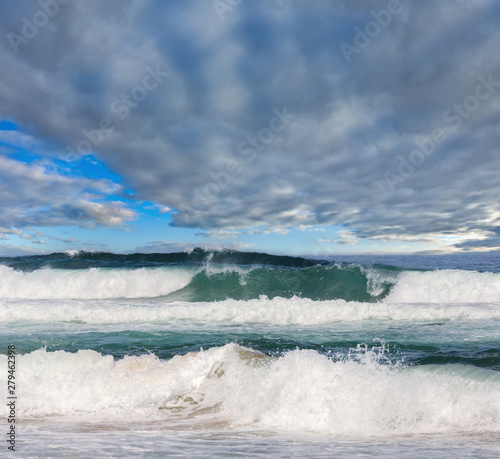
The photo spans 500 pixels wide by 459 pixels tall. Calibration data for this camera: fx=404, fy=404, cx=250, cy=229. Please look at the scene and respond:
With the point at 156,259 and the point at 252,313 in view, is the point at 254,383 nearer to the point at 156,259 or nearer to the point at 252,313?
the point at 252,313

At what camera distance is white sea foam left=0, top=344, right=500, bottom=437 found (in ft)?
15.6

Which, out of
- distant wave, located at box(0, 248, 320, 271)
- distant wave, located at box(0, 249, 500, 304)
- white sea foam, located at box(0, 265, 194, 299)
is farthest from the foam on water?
distant wave, located at box(0, 248, 320, 271)

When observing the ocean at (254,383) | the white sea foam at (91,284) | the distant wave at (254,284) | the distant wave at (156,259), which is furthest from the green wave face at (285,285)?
the ocean at (254,383)

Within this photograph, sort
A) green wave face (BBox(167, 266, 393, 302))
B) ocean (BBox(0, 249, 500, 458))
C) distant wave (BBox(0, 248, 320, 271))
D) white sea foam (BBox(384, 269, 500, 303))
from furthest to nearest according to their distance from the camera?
distant wave (BBox(0, 248, 320, 271)), green wave face (BBox(167, 266, 393, 302)), white sea foam (BBox(384, 269, 500, 303)), ocean (BBox(0, 249, 500, 458))

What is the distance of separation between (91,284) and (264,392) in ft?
71.6

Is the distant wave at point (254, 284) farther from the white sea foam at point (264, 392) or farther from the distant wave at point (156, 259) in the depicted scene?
the white sea foam at point (264, 392)

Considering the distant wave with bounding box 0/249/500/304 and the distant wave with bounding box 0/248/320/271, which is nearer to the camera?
the distant wave with bounding box 0/249/500/304

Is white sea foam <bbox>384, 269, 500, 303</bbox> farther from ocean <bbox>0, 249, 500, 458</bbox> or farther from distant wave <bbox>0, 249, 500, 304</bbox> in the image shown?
ocean <bbox>0, 249, 500, 458</bbox>

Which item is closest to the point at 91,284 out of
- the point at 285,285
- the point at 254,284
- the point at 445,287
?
the point at 254,284

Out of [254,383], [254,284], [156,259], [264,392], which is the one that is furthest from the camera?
[156,259]

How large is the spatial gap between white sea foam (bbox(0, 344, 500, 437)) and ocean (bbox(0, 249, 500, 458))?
0.06 feet

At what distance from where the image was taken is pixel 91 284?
2480 centimetres

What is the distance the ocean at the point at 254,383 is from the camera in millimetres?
4039

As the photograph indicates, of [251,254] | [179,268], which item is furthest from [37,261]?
[251,254]
